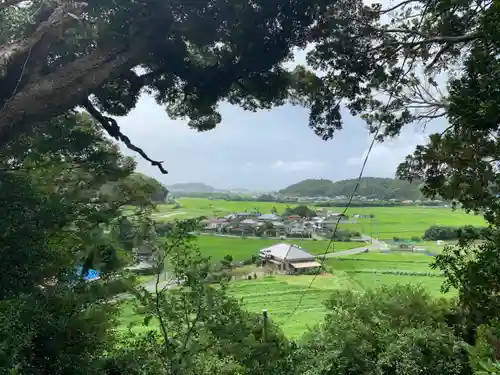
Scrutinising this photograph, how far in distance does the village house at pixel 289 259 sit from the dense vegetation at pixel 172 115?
23.4 feet

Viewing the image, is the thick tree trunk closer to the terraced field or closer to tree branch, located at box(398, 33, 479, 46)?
tree branch, located at box(398, 33, 479, 46)

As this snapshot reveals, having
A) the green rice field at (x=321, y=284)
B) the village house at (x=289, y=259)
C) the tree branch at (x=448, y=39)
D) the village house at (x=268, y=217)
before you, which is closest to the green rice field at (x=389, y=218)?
the village house at (x=268, y=217)

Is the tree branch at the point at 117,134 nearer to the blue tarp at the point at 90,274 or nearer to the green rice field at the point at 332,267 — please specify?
the blue tarp at the point at 90,274

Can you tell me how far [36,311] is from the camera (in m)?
3.28

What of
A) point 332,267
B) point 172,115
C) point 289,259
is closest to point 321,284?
point 332,267

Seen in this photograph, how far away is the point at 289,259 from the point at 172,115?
27.0 ft

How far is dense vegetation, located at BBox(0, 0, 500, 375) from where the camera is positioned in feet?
9.82

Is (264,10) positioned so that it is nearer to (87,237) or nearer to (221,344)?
(87,237)

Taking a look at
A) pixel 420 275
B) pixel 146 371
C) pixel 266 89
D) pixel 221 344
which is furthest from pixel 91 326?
pixel 420 275

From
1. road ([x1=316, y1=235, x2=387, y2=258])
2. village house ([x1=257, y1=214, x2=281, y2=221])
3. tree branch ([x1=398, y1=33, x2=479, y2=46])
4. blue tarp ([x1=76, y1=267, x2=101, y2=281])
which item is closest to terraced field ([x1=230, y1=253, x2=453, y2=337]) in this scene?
road ([x1=316, y1=235, x2=387, y2=258])

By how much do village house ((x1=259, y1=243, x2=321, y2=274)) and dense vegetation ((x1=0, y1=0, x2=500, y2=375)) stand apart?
7134mm

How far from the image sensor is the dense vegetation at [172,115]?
299cm


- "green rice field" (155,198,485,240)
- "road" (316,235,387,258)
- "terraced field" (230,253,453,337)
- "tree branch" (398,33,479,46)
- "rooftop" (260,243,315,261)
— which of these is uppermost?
"tree branch" (398,33,479,46)

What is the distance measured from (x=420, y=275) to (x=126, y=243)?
11.8 meters
